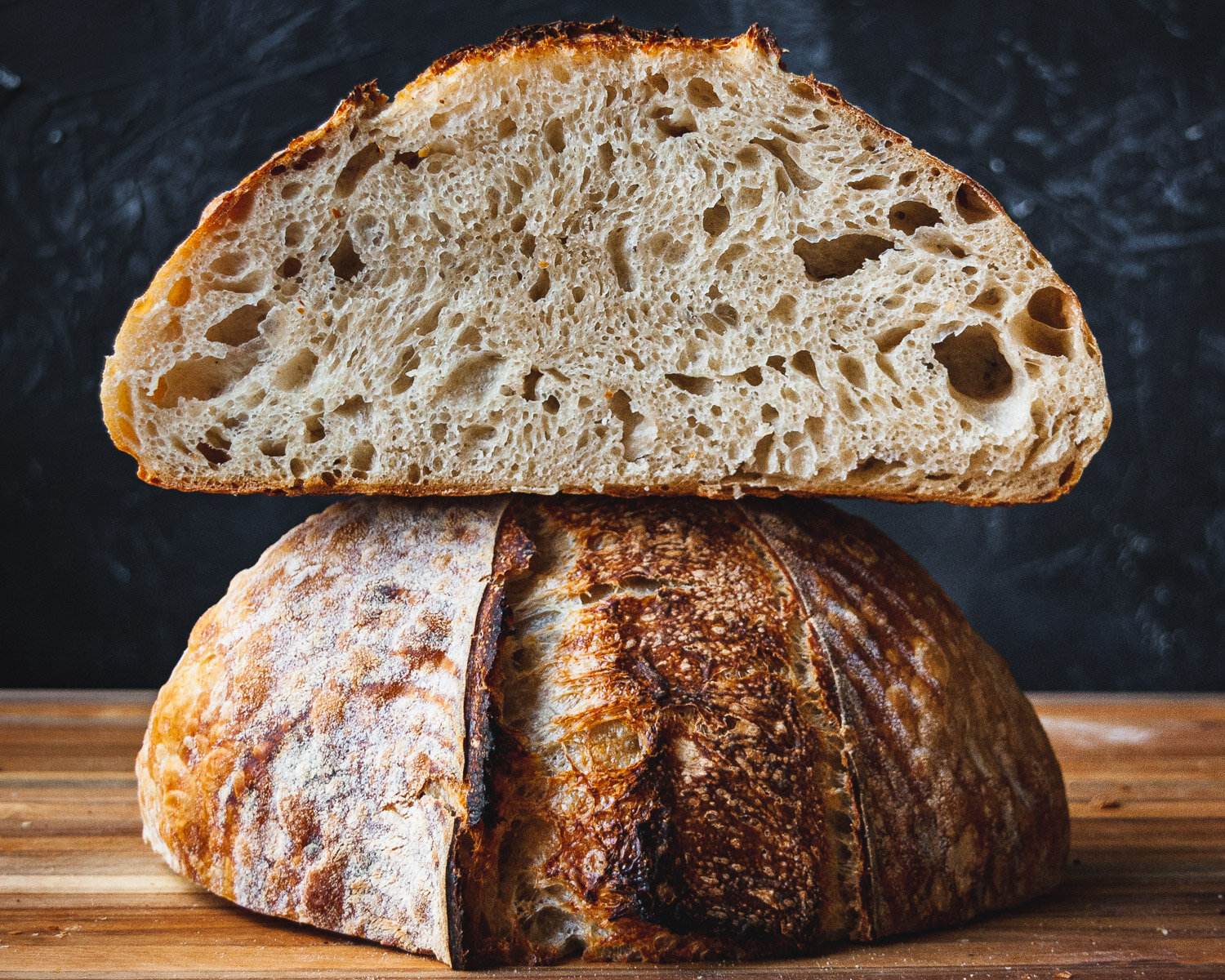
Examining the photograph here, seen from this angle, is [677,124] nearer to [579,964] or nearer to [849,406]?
[849,406]

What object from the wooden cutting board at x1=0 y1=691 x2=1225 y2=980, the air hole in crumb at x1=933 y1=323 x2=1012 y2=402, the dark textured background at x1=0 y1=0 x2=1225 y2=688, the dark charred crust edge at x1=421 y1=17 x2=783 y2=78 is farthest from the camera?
the dark textured background at x1=0 y1=0 x2=1225 y2=688

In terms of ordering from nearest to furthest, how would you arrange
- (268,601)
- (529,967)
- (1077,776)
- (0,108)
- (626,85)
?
(529,967) → (626,85) → (268,601) → (1077,776) → (0,108)

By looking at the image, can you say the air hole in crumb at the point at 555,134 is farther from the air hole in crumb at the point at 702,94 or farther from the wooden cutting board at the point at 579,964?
the wooden cutting board at the point at 579,964

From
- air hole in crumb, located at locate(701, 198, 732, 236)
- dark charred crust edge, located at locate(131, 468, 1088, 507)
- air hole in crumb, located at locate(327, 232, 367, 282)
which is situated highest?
air hole in crumb, located at locate(701, 198, 732, 236)

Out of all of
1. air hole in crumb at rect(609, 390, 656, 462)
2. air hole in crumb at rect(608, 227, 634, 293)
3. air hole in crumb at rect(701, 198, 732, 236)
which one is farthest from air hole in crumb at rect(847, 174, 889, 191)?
air hole in crumb at rect(609, 390, 656, 462)

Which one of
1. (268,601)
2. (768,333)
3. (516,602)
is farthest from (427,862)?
(768,333)

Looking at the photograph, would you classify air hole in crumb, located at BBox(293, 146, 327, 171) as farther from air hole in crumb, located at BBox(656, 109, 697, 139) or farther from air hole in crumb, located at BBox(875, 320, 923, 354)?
air hole in crumb, located at BBox(875, 320, 923, 354)

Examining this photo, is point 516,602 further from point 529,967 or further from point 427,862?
point 529,967

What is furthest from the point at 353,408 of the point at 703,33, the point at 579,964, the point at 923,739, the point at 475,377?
the point at 703,33
